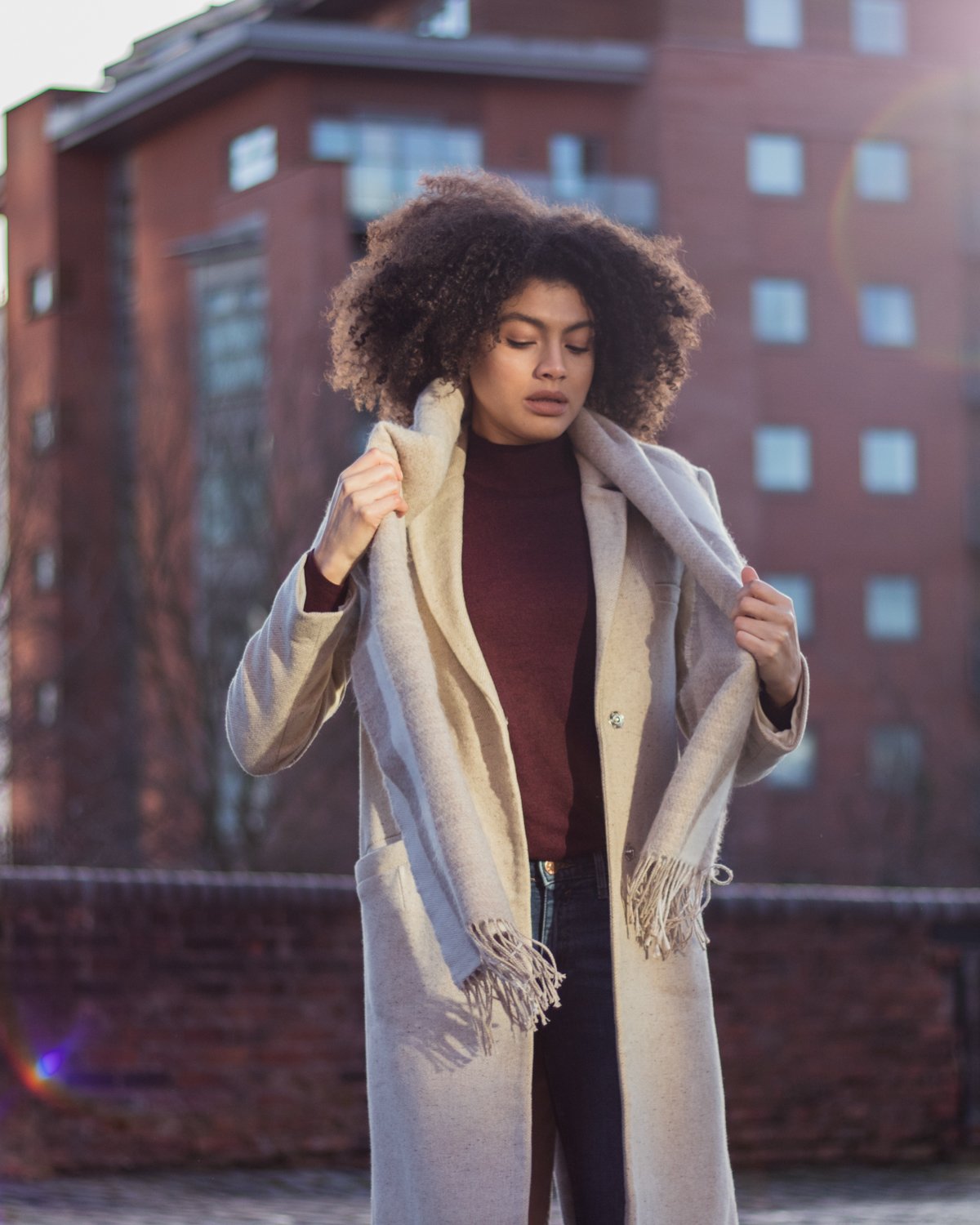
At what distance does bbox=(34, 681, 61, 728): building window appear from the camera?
2767 centimetres

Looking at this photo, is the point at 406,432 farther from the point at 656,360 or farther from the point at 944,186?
the point at 944,186

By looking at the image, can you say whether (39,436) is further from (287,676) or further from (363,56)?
(287,676)

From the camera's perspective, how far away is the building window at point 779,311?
144ft

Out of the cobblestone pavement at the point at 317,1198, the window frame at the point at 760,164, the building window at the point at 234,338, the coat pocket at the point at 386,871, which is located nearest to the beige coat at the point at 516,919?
the coat pocket at the point at 386,871

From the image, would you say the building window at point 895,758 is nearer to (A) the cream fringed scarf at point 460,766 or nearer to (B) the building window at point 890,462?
(B) the building window at point 890,462

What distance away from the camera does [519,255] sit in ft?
12.6

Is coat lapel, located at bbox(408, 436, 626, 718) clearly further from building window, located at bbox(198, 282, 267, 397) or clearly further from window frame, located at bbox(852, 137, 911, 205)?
window frame, located at bbox(852, 137, 911, 205)

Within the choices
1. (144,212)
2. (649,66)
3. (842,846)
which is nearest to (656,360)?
(842,846)

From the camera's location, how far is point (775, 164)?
146 ft

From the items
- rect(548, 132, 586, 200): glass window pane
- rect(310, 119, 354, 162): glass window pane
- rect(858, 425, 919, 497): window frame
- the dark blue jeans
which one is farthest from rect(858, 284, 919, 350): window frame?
the dark blue jeans

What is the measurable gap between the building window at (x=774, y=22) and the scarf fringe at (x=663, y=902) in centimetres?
4360

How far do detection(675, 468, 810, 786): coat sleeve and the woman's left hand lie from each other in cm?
6

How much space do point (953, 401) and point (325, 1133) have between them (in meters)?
38.3

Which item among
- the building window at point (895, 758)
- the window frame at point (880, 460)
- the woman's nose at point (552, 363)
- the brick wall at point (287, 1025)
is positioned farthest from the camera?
the window frame at point (880, 460)
